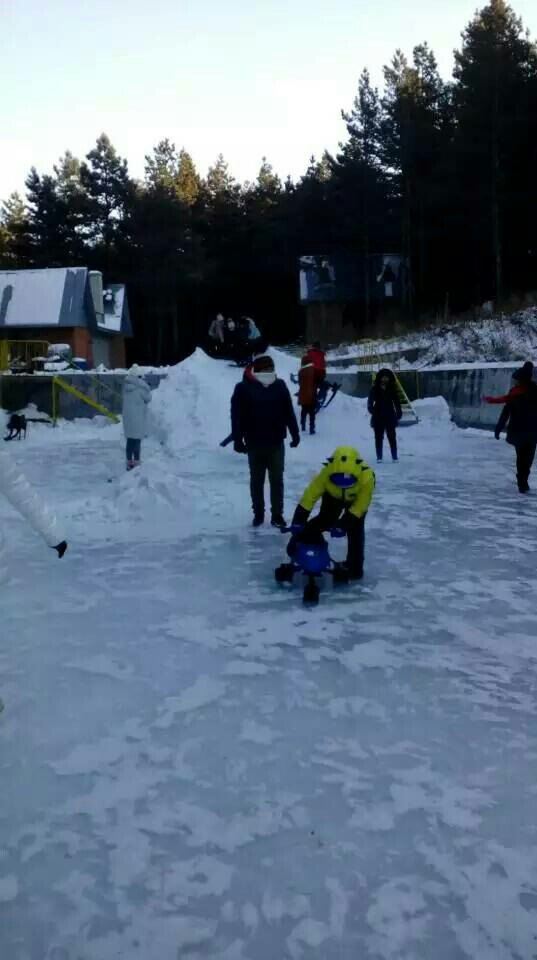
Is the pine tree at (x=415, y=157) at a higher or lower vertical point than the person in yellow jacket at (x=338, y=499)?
higher

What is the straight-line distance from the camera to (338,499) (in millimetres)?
6234

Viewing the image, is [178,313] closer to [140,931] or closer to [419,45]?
[419,45]

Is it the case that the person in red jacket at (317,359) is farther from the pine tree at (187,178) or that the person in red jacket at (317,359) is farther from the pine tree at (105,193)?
the pine tree at (187,178)

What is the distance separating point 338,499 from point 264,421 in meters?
2.20

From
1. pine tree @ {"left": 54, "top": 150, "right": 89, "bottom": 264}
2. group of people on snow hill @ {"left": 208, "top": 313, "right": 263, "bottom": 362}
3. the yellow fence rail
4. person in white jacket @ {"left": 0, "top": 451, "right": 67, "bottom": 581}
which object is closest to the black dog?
the yellow fence rail

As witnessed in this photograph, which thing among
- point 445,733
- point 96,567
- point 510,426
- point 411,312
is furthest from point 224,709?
point 411,312

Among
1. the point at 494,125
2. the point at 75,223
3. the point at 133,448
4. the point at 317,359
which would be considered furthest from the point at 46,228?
the point at 133,448

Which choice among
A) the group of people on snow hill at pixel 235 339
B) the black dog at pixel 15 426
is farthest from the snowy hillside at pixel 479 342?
the black dog at pixel 15 426

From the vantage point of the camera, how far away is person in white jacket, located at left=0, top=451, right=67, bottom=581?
13.1ft

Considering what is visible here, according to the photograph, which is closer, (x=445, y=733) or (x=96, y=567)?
(x=445, y=733)

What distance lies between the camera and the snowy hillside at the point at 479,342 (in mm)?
24062

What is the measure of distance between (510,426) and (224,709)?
718 centimetres

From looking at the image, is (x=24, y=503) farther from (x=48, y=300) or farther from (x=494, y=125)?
(x=48, y=300)

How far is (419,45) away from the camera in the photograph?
45.8 metres
